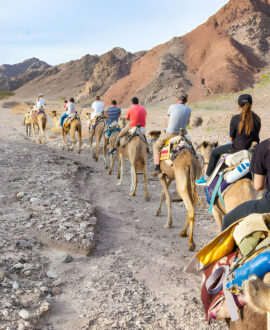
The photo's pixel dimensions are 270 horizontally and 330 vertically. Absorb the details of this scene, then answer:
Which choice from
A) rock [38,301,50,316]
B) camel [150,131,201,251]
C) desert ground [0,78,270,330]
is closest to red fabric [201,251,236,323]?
desert ground [0,78,270,330]

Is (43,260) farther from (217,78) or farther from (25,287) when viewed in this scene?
(217,78)

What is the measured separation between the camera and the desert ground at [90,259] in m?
3.81

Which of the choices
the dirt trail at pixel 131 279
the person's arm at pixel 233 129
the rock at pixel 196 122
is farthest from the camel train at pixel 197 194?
the rock at pixel 196 122

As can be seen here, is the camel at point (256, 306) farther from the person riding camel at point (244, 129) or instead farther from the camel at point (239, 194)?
the person riding camel at point (244, 129)

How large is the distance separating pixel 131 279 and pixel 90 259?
94 cm

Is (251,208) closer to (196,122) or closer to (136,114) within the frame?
(136,114)

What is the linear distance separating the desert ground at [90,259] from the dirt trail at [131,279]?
0.04ft

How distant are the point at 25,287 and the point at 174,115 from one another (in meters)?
4.66

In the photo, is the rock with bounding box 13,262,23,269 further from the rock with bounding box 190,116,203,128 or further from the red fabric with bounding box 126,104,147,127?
the rock with bounding box 190,116,203,128

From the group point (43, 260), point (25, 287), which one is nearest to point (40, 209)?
point (43, 260)

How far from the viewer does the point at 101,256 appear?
17.6ft

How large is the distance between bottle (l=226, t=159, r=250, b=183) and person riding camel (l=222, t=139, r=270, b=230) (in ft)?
4.63

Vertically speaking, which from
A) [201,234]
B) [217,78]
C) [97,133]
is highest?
[217,78]

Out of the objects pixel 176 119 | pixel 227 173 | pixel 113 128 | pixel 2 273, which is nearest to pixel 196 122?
pixel 113 128
